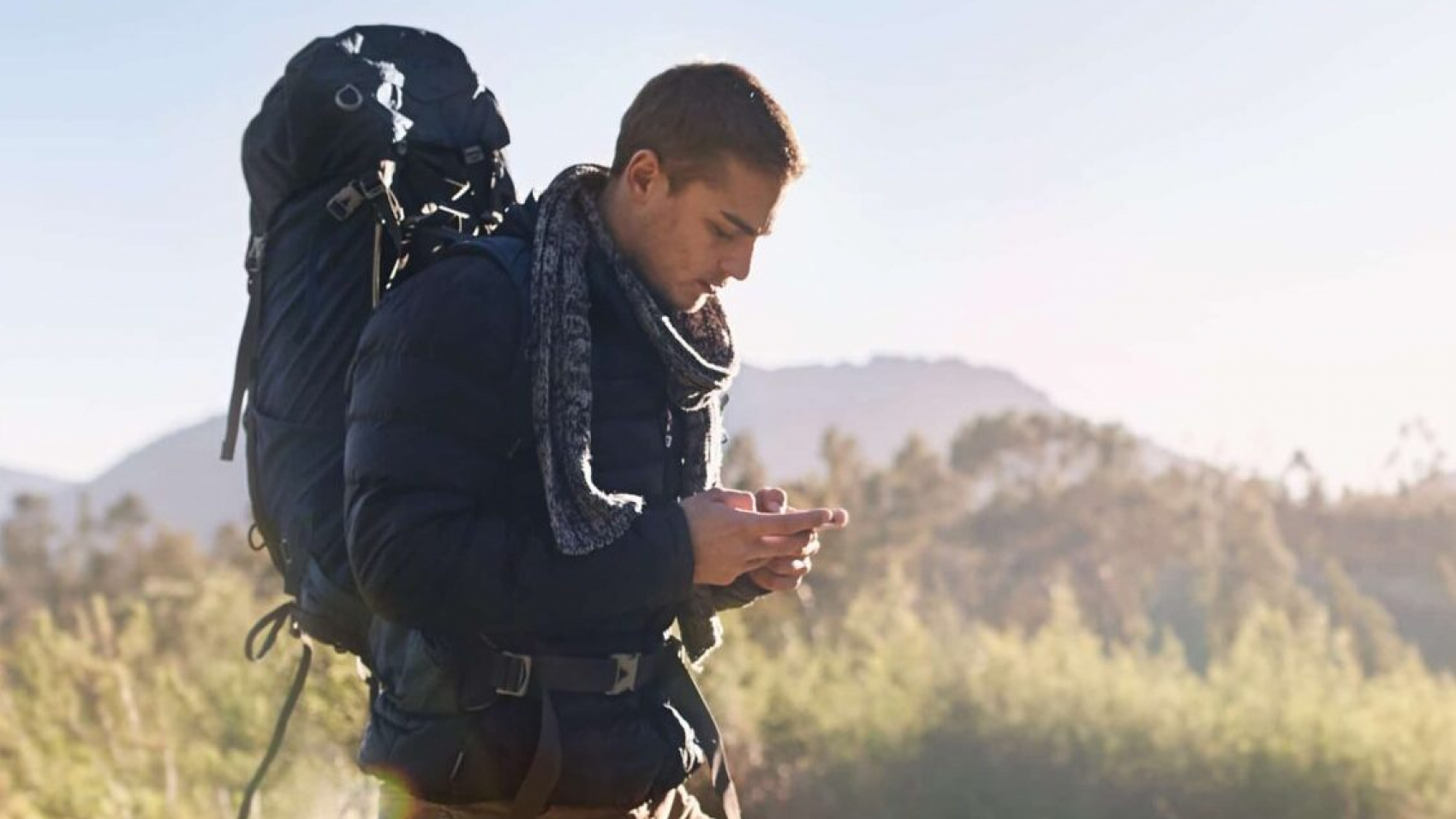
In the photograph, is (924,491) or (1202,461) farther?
(924,491)

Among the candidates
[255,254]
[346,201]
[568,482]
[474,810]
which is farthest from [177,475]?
[568,482]

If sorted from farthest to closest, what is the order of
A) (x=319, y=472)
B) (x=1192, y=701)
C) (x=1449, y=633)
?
(x=1449, y=633), (x=1192, y=701), (x=319, y=472)

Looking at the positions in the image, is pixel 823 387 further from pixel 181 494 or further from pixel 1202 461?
pixel 1202 461

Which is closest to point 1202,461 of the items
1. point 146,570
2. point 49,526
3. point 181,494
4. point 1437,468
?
point 1437,468

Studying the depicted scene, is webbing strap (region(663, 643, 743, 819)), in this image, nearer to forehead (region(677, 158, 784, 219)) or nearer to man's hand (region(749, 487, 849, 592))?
man's hand (region(749, 487, 849, 592))

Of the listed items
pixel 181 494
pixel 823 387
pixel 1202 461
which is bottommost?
pixel 181 494

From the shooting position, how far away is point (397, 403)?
6.31 ft

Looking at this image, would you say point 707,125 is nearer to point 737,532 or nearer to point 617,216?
point 617,216

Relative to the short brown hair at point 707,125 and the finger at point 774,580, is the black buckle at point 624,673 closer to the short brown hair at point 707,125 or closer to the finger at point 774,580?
→ the finger at point 774,580

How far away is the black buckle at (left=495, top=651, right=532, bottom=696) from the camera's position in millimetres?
2043

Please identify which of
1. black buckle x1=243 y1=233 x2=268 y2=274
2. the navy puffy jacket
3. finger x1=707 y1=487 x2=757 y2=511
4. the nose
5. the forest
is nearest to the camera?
the navy puffy jacket

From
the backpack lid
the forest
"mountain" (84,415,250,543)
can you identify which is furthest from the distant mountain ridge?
the backpack lid

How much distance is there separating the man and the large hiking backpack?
163 millimetres

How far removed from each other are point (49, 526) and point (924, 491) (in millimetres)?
11579
